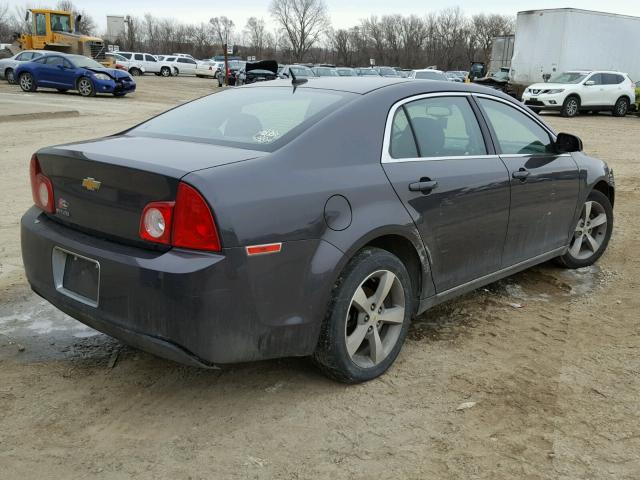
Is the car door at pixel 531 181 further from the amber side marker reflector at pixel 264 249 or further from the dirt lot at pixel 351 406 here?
the amber side marker reflector at pixel 264 249

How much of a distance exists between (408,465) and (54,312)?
2.68m

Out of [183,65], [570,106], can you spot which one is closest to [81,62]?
[570,106]

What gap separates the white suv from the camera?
76.6 ft

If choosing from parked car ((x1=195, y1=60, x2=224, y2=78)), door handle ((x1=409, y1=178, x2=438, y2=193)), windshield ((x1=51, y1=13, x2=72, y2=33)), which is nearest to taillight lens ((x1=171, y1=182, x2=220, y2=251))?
door handle ((x1=409, y1=178, x2=438, y2=193))

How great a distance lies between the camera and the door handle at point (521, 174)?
4.19 meters

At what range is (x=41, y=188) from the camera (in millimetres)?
3398

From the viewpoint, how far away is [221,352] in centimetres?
276

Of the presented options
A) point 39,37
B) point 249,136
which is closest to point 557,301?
point 249,136

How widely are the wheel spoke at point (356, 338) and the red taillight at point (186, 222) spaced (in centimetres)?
95

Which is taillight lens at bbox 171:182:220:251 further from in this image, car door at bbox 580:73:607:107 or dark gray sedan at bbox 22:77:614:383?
car door at bbox 580:73:607:107

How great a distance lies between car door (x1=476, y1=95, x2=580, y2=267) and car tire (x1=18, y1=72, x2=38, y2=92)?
24.4 metres

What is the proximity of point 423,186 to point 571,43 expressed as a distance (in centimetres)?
2504

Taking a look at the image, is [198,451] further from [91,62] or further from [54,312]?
[91,62]

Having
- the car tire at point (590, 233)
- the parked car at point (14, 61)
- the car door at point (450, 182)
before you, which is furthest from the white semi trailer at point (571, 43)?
the car door at point (450, 182)
